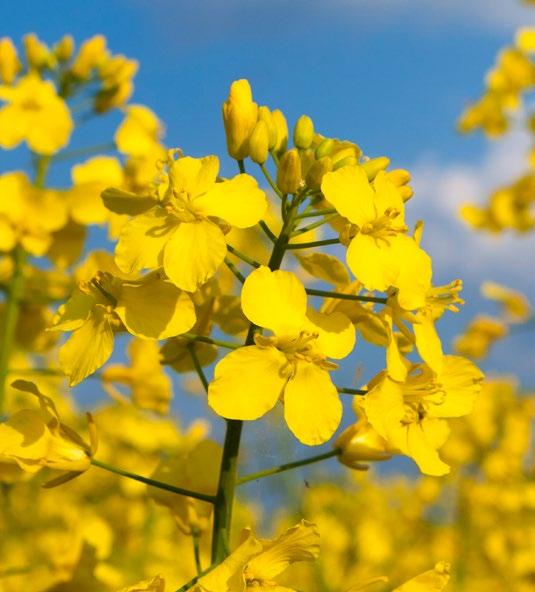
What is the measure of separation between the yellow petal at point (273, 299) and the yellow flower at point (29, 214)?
1609mm

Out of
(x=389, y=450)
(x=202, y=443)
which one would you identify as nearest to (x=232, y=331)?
(x=202, y=443)

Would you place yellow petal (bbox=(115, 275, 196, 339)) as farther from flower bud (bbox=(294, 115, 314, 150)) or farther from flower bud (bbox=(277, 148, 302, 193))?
flower bud (bbox=(294, 115, 314, 150))

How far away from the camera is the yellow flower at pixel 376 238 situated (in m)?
1.48

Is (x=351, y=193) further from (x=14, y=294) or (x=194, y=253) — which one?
(x=14, y=294)

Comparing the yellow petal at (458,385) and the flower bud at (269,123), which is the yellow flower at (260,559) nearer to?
the yellow petal at (458,385)

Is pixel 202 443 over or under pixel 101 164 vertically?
under

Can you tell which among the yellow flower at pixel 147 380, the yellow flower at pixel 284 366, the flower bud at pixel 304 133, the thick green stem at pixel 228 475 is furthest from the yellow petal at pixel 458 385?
the yellow flower at pixel 147 380

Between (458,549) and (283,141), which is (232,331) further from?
(458,549)

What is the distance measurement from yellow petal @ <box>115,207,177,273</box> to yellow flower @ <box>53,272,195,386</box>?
0.03 metres

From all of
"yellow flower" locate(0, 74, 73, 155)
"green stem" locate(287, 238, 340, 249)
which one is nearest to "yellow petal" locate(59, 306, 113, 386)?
"green stem" locate(287, 238, 340, 249)

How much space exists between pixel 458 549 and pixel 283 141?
354cm

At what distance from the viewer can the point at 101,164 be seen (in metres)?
3.15

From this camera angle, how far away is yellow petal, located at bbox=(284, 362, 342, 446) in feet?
4.58

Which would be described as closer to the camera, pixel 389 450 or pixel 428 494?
pixel 389 450
